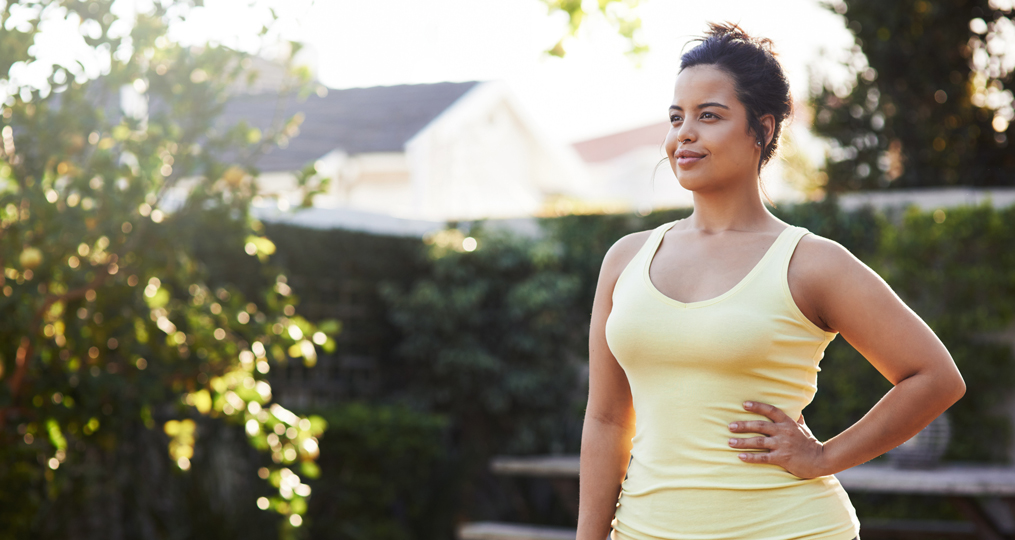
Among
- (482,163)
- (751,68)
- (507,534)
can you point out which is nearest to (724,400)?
(751,68)

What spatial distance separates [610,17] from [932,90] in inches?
191

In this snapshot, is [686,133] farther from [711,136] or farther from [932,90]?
[932,90]

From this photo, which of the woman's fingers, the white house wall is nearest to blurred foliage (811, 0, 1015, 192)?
the white house wall

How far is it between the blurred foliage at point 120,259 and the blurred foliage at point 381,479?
6.87ft

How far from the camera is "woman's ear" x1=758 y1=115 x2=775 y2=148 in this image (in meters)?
1.62

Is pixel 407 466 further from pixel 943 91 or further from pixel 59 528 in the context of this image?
pixel 943 91

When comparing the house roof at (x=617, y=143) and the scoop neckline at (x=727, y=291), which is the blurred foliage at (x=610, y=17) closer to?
the scoop neckline at (x=727, y=291)

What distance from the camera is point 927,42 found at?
26.6ft

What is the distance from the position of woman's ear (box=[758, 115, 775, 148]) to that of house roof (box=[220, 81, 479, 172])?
34.7 feet

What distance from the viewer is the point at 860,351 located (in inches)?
59.4

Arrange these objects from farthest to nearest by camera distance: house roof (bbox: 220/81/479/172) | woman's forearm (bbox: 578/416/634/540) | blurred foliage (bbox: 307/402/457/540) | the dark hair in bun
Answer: house roof (bbox: 220/81/479/172), blurred foliage (bbox: 307/402/457/540), woman's forearm (bbox: 578/416/634/540), the dark hair in bun

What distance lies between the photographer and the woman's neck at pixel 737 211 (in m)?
1.64

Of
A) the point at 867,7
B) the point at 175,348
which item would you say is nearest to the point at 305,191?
the point at 175,348

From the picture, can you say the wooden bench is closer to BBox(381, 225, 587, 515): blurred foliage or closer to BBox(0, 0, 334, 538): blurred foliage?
BBox(381, 225, 587, 515): blurred foliage
